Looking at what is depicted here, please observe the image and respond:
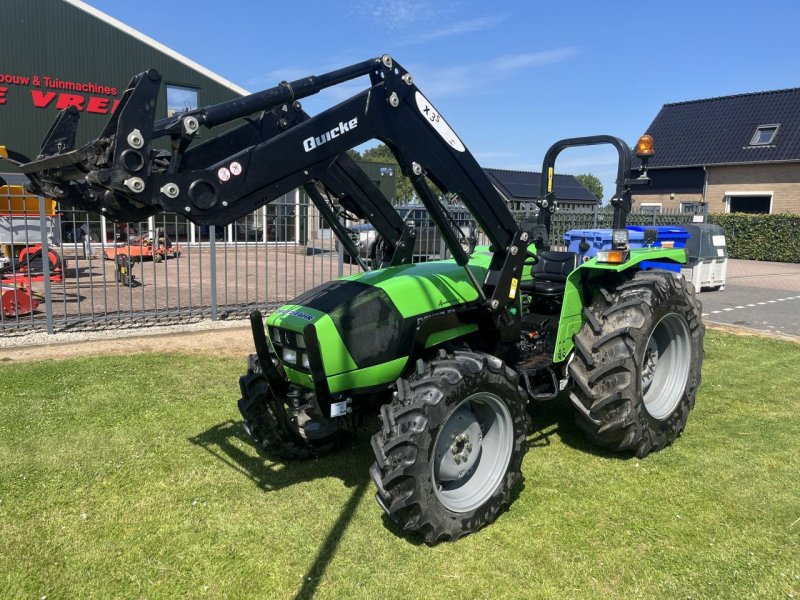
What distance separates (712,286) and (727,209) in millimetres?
17203

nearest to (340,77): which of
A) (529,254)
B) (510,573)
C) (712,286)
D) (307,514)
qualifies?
(529,254)

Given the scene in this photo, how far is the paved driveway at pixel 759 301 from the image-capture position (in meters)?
10.1

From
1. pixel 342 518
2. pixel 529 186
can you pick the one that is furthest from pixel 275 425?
pixel 529 186

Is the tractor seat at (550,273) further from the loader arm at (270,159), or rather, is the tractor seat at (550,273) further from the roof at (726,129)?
the roof at (726,129)

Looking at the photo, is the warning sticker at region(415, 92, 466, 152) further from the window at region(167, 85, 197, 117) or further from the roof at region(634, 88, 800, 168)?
the roof at region(634, 88, 800, 168)

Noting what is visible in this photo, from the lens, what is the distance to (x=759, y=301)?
1243cm

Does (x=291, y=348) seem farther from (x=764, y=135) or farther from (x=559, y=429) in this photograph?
(x=764, y=135)

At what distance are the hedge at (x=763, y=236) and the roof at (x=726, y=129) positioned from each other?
523 centimetres

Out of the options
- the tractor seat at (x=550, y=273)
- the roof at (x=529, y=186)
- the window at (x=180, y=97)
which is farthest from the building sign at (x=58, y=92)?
the tractor seat at (x=550, y=273)

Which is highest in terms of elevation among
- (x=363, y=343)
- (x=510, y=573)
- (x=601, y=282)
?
(x=601, y=282)

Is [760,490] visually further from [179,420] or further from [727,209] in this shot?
[727,209]

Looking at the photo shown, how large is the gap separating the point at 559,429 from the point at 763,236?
21.8 metres

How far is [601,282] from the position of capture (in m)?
4.66

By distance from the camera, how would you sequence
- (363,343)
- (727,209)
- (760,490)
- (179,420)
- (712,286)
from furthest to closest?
(727,209), (712,286), (179,420), (760,490), (363,343)
